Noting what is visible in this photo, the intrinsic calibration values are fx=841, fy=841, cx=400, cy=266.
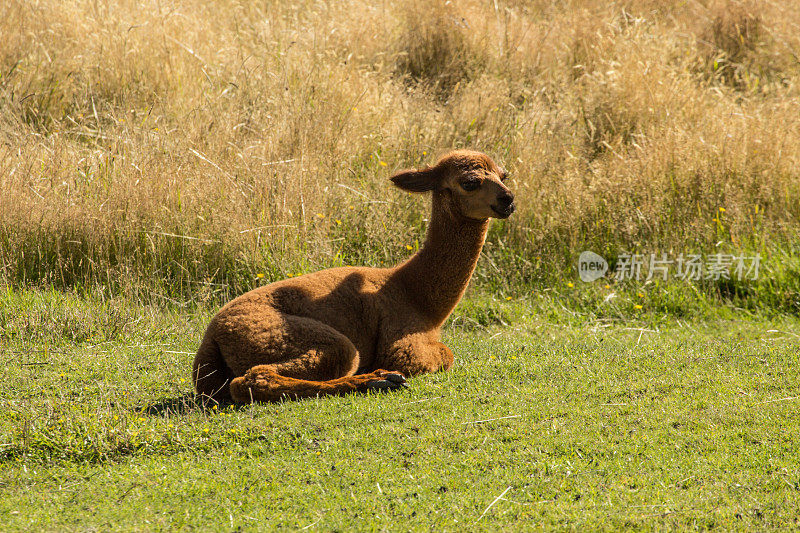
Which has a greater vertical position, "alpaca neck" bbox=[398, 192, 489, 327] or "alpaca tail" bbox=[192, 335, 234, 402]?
"alpaca neck" bbox=[398, 192, 489, 327]

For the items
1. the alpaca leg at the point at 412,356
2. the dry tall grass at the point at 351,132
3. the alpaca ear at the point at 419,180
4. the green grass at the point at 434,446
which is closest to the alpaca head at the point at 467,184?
the alpaca ear at the point at 419,180

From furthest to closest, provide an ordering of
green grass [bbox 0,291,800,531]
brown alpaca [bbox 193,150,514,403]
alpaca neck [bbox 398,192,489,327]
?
alpaca neck [bbox 398,192,489,327], brown alpaca [bbox 193,150,514,403], green grass [bbox 0,291,800,531]

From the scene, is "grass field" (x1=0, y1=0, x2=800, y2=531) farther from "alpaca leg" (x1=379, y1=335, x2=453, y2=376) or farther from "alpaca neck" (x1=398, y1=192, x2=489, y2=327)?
"alpaca neck" (x1=398, y1=192, x2=489, y2=327)

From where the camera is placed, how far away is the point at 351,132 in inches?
402

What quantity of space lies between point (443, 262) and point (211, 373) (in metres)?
1.82

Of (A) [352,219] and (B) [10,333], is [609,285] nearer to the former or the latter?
(A) [352,219]

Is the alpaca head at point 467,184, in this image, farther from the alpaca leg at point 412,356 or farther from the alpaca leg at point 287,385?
the alpaca leg at point 287,385

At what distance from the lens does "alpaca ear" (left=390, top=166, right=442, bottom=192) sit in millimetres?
6090

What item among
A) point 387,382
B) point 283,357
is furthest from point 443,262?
point 283,357

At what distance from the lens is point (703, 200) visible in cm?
923

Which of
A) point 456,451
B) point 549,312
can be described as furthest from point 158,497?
point 549,312

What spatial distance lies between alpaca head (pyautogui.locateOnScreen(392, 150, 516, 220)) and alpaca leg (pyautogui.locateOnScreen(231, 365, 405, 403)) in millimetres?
1298

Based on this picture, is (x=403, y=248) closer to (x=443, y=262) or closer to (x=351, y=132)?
(x=351, y=132)

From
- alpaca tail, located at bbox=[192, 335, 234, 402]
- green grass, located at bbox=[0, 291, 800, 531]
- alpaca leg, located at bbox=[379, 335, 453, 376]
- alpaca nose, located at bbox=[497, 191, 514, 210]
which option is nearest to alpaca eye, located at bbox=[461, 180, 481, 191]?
alpaca nose, located at bbox=[497, 191, 514, 210]
